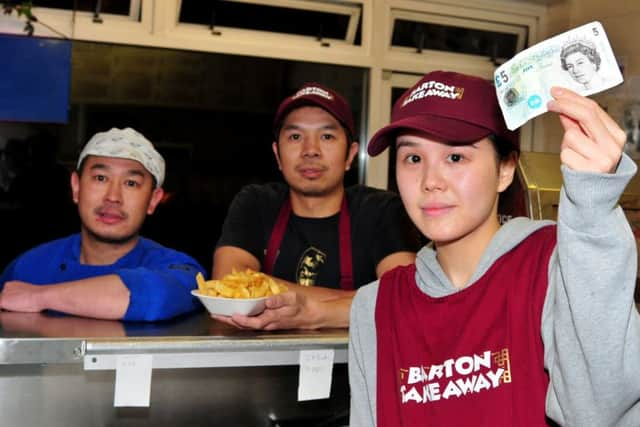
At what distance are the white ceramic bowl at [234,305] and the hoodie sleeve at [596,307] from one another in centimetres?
61

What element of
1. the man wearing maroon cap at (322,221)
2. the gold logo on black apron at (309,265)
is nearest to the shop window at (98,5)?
the man wearing maroon cap at (322,221)

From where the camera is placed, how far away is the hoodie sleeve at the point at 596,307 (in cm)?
85

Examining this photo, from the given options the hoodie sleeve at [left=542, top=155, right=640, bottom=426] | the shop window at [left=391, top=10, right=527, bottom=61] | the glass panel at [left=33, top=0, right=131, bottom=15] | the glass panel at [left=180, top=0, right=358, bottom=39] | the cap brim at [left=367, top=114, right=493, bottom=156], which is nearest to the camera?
the hoodie sleeve at [left=542, top=155, right=640, bottom=426]

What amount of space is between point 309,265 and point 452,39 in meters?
3.02

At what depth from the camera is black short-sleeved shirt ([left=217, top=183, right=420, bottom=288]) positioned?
202cm

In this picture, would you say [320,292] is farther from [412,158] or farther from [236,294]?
[412,158]

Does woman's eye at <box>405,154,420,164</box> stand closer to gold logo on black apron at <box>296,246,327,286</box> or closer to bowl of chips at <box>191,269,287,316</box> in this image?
bowl of chips at <box>191,269,287,316</box>

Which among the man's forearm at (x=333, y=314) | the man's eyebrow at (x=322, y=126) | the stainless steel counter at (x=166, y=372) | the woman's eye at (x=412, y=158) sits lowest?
the stainless steel counter at (x=166, y=372)

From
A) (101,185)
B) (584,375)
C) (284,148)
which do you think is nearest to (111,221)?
(101,185)

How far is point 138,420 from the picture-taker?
1.49 m

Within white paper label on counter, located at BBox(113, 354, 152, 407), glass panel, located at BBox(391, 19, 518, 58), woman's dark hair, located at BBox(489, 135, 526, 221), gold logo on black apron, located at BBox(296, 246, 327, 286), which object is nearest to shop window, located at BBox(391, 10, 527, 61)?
glass panel, located at BBox(391, 19, 518, 58)

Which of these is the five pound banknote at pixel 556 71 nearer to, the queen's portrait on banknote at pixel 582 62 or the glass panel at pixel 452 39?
the queen's portrait on banknote at pixel 582 62

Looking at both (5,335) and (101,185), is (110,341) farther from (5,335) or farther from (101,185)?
(101,185)

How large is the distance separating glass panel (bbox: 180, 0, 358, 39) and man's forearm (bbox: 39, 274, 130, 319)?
108 inches
